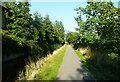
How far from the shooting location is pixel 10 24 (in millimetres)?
18719

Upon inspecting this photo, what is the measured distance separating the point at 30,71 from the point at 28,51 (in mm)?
10570

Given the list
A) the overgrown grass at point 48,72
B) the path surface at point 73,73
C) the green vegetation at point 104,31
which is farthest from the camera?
the green vegetation at point 104,31

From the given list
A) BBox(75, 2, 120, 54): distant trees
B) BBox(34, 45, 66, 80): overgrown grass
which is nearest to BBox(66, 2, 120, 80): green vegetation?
BBox(75, 2, 120, 54): distant trees

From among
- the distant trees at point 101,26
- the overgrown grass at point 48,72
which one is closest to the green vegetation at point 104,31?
the distant trees at point 101,26

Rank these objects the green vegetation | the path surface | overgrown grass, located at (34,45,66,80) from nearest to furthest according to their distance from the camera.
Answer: overgrown grass, located at (34,45,66,80) < the path surface < the green vegetation

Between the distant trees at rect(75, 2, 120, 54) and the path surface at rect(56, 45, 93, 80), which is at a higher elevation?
the distant trees at rect(75, 2, 120, 54)

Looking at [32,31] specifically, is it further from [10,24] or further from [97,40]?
[97,40]

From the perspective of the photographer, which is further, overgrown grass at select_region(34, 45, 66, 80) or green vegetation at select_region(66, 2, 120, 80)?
green vegetation at select_region(66, 2, 120, 80)

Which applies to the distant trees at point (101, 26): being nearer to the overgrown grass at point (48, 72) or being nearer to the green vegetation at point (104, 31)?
the green vegetation at point (104, 31)

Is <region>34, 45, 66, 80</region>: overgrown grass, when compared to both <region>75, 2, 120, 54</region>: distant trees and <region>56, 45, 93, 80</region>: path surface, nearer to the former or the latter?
<region>56, 45, 93, 80</region>: path surface

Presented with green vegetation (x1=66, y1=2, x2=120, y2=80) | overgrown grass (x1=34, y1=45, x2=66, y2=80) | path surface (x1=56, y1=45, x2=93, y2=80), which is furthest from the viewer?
green vegetation (x1=66, y1=2, x2=120, y2=80)

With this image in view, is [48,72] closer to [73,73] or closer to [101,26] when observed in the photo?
[73,73]

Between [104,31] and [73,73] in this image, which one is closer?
[73,73]

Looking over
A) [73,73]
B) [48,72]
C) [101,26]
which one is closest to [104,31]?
[101,26]
